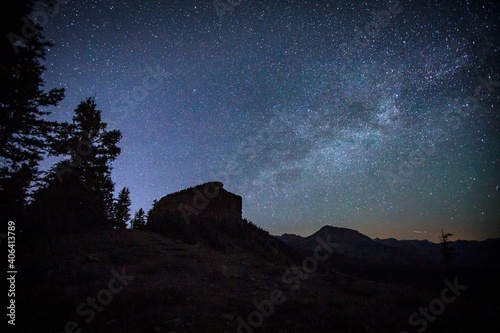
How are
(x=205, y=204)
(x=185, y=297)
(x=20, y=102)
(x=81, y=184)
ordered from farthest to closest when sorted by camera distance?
(x=205, y=204)
(x=81, y=184)
(x=20, y=102)
(x=185, y=297)

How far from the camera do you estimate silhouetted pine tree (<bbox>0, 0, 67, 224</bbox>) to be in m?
10.4

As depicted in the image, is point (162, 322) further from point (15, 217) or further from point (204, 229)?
point (204, 229)

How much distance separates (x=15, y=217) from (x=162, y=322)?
11322mm

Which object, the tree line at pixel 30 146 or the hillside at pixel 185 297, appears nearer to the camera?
the hillside at pixel 185 297

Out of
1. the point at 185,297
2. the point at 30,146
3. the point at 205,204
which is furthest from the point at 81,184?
the point at 205,204

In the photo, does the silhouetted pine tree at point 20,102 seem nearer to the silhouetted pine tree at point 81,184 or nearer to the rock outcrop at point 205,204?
the silhouetted pine tree at point 81,184

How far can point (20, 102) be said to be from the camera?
11.7 meters

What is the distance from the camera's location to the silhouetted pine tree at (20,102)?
10383mm

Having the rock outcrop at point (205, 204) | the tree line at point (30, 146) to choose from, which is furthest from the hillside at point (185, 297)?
the rock outcrop at point (205, 204)

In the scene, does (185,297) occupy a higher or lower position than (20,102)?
lower

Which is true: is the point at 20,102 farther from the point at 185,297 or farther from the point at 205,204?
the point at 205,204

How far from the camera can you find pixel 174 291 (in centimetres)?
628

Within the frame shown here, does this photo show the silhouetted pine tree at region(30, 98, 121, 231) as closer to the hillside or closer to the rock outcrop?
the hillside

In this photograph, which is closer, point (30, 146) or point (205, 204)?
point (30, 146)
